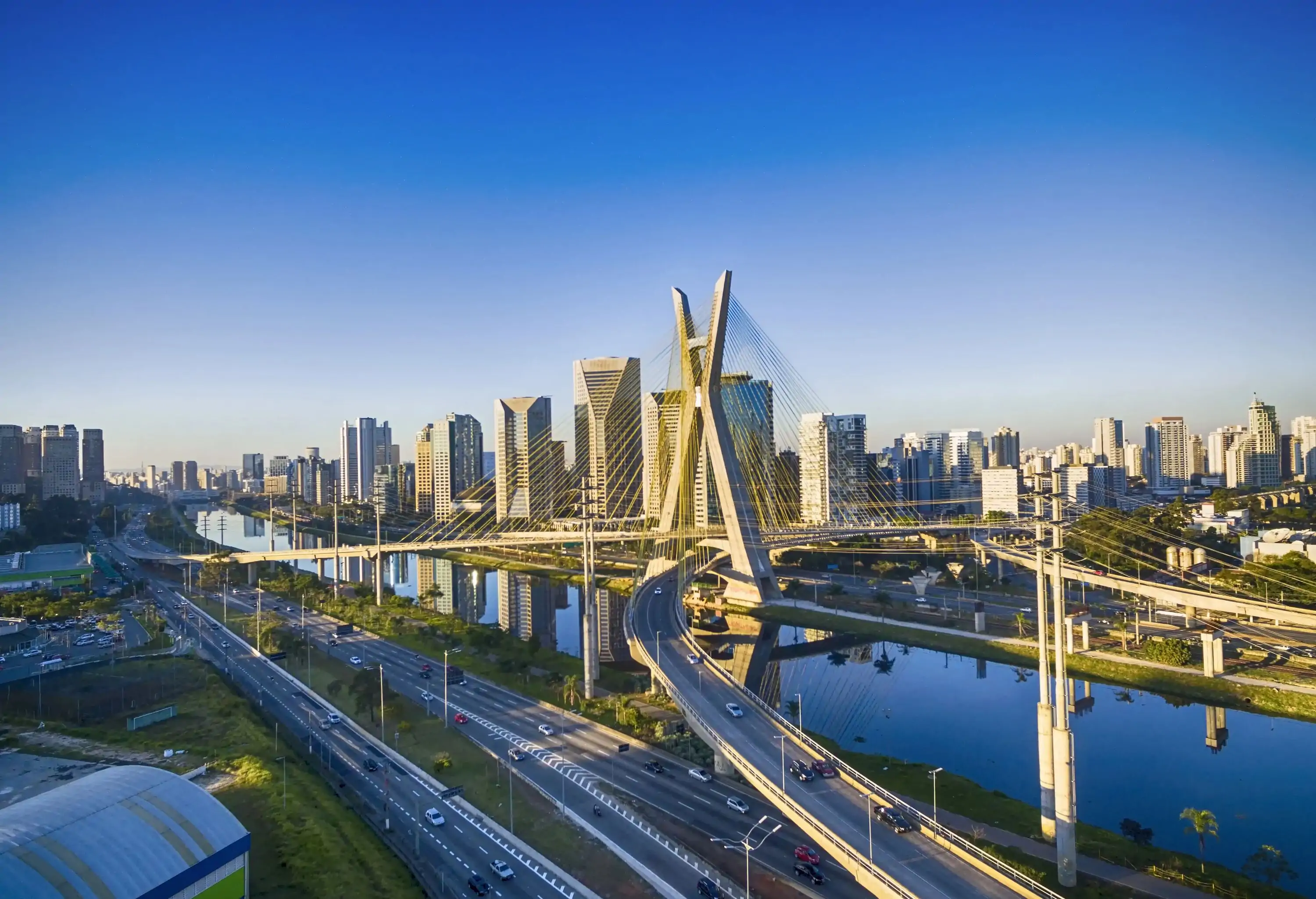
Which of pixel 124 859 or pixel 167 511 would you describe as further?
pixel 167 511

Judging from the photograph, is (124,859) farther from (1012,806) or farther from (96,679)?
(96,679)

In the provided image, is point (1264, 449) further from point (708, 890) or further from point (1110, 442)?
point (708, 890)

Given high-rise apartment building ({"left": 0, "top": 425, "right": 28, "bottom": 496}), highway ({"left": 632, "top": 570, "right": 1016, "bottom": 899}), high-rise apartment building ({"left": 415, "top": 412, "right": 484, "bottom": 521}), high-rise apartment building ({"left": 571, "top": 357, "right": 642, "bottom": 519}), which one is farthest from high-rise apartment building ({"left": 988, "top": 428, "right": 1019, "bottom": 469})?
high-rise apartment building ({"left": 0, "top": 425, "right": 28, "bottom": 496})

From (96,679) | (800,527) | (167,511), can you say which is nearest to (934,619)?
(800,527)

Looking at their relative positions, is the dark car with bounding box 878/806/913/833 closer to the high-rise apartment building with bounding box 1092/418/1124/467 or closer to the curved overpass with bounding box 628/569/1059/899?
the curved overpass with bounding box 628/569/1059/899

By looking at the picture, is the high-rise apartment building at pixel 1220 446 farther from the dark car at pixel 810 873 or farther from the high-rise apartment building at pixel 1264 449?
the dark car at pixel 810 873

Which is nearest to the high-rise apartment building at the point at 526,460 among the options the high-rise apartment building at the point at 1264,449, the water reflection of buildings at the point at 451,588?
the water reflection of buildings at the point at 451,588
